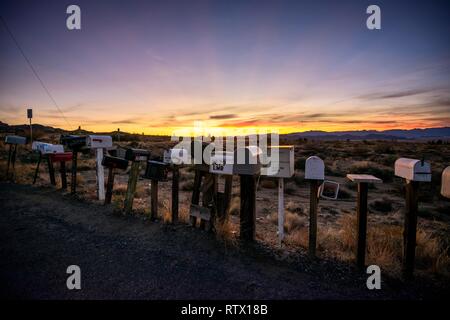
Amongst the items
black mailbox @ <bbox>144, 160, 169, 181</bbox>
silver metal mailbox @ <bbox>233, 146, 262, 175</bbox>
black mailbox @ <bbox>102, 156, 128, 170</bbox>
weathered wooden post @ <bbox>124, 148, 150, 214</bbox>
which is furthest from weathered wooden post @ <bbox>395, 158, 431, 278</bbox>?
black mailbox @ <bbox>102, 156, 128, 170</bbox>

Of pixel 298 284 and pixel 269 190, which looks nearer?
pixel 298 284

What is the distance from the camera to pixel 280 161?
3.52 m

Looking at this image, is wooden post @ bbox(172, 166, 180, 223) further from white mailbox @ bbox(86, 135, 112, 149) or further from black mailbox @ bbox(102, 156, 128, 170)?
white mailbox @ bbox(86, 135, 112, 149)

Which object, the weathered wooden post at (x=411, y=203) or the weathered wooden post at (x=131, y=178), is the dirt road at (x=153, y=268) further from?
the weathered wooden post at (x=131, y=178)

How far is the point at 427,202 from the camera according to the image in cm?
923

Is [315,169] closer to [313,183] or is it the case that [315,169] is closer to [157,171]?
[313,183]

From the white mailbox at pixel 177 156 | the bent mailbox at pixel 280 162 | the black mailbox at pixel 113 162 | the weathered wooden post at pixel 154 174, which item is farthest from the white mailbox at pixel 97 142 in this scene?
the bent mailbox at pixel 280 162

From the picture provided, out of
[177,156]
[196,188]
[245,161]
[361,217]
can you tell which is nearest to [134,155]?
[177,156]

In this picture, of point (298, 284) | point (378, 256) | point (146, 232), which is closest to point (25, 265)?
point (146, 232)

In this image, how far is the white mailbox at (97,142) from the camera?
5585 mm

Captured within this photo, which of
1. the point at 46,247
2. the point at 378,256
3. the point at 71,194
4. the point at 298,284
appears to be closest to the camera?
the point at 298,284

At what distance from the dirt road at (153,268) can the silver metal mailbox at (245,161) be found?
1.02 m
